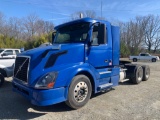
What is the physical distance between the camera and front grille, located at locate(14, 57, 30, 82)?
4699 mm

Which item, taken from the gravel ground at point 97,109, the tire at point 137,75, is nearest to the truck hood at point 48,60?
the gravel ground at point 97,109

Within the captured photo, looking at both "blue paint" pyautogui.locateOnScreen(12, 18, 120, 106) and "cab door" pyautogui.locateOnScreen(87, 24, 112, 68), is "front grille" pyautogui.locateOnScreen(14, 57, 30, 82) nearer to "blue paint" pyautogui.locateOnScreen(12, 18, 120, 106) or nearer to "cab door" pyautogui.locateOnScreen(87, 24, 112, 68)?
"blue paint" pyautogui.locateOnScreen(12, 18, 120, 106)

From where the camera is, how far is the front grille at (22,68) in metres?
4.70

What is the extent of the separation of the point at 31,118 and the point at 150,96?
4.41m

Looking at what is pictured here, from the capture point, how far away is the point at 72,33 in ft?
18.9

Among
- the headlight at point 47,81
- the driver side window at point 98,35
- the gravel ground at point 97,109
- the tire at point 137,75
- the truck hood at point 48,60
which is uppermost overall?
the driver side window at point 98,35

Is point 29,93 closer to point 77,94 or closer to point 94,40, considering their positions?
point 77,94

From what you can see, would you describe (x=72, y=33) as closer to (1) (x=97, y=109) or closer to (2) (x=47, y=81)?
(2) (x=47, y=81)

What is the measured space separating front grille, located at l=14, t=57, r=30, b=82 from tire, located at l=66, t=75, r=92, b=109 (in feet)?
4.24

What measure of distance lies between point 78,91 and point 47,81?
3.54 feet

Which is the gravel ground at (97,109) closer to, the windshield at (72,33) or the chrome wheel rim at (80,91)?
the chrome wheel rim at (80,91)

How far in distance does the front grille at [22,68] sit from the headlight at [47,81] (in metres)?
0.51

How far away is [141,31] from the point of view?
59.2 metres

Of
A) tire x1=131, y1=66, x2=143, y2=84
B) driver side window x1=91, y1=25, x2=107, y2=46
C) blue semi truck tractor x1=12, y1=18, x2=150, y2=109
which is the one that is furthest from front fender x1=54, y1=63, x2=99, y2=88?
tire x1=131, y1=66, x2=143, y2=84
